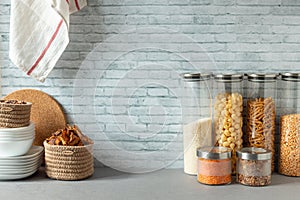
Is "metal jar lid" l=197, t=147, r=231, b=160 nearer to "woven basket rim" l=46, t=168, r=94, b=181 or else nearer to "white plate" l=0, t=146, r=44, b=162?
"woven basket rim" l=46, t=168, r=94, b=181

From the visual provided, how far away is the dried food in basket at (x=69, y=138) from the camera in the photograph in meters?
1.59

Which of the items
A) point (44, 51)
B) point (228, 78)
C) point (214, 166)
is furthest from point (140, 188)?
point (44, 51)

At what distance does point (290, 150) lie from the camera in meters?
1.64

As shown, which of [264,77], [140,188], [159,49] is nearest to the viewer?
[140,188]

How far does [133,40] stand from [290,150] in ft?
2.30

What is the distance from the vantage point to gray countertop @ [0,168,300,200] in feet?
4.69

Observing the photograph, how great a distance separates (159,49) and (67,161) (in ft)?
1.77

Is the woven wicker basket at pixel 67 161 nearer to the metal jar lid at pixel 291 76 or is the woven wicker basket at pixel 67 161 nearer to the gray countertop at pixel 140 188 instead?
the gray countertop at pixel 140 188

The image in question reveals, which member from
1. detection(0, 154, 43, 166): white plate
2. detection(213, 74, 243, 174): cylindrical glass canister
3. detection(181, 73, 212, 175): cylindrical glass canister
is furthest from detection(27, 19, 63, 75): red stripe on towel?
detection(213, 74, 243, 174): cylindrical glass canister

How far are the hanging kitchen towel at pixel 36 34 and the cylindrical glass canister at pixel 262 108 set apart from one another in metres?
0.70

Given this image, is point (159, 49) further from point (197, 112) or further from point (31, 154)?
point (31, 154)

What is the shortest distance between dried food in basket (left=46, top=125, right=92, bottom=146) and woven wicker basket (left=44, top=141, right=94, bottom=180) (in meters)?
0.02

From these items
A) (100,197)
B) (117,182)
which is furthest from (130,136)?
(100,197)

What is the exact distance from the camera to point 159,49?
1722 mm
